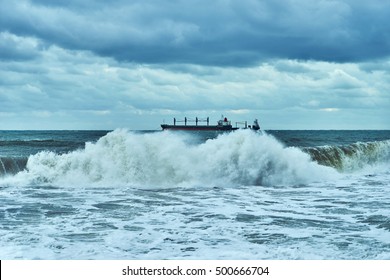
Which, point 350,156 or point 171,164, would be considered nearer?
point 171,164

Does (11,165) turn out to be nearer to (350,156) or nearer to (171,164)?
(171,164)

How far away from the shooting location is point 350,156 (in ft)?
83.8

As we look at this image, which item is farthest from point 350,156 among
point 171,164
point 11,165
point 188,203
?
point 11,165

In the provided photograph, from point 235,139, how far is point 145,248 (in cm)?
1167

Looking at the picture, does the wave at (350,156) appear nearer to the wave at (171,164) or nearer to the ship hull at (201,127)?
the wave at (171,164)

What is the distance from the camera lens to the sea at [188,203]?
734cm

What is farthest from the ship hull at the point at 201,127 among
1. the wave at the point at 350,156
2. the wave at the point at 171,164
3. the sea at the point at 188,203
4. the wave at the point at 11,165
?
the wave at the point at 11,165

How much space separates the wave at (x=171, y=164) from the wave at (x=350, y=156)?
5493 millimetres

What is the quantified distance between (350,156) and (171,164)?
1251 cm

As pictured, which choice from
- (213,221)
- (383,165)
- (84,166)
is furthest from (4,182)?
(383,165)

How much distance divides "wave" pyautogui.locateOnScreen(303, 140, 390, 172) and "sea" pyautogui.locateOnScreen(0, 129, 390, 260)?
0.16 m

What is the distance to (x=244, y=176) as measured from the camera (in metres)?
17.0

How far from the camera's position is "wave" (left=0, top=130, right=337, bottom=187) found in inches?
657

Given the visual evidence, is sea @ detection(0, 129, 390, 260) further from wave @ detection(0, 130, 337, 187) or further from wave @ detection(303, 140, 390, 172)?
wave @ detection(303, 140, 390, 172)
